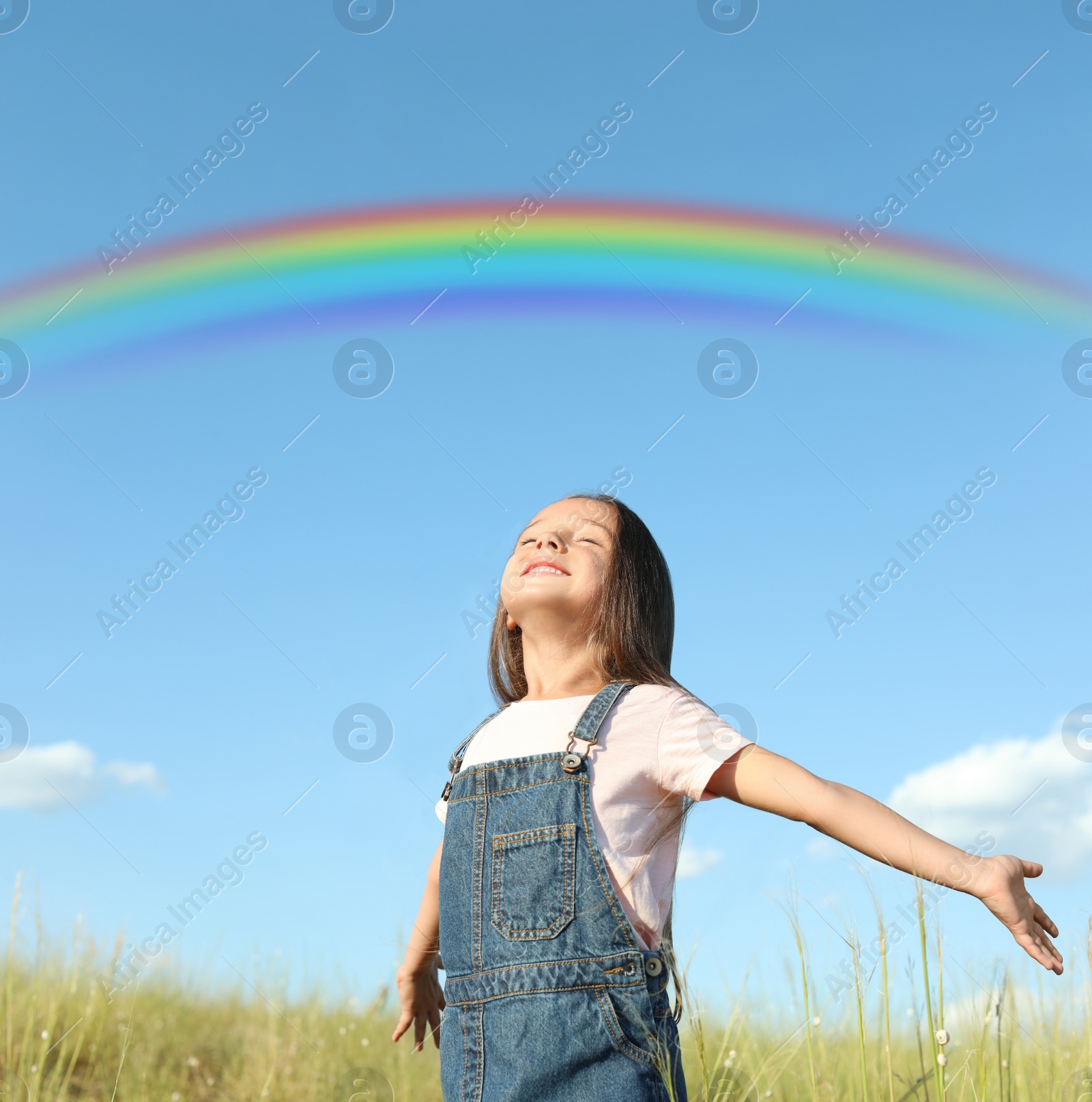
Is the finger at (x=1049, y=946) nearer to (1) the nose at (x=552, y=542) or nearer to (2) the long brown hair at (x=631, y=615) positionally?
(2) the long brown hair at (x=631, y=615)

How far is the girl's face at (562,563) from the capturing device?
2.84 m

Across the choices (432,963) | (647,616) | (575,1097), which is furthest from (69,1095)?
(647,616)

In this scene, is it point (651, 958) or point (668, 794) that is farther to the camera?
point (668, 794)

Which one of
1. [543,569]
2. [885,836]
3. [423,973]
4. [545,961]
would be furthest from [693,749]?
Result: [423,973]

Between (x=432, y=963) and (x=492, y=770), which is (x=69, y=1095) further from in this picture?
(x=492, y=770)

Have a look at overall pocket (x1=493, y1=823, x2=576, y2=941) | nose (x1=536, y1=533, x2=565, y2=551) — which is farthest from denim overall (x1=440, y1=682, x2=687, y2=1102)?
nose (x1=536, y1=533, x2=565, y2=551)

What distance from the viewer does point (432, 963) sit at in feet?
10.0

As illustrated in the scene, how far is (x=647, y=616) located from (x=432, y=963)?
128 centimetres

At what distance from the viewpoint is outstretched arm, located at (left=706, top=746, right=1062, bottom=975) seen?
6.75 ft

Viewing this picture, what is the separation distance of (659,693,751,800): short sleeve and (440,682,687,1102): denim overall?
0.18 metres

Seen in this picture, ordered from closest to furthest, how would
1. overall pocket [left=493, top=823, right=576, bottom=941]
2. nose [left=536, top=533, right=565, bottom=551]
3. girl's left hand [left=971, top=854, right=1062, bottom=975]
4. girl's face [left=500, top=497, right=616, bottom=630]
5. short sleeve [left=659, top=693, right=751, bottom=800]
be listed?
1. girl's left hand [left=971, top=854, right=1062, bottom=975]
2. overall pocket [left=493, top=823, right=576, bottom=941]
3. short sleeve [left=659, top=693, right=751, bottom=800]
4. girl's face [left=500, top=497, right=616, bottom=630]
5. nose [left=536, top=533, right=565, bottom=551]

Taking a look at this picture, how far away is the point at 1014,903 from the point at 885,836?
0.28 metres

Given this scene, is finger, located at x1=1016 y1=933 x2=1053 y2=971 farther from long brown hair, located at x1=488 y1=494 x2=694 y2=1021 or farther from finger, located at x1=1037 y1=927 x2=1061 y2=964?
long brown hair, located at x1=488 y1=494 x2=694 y2=1021

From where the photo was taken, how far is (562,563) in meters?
2.89
